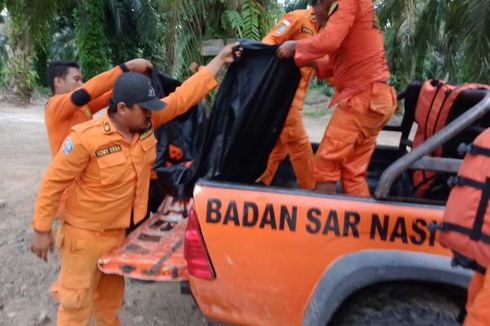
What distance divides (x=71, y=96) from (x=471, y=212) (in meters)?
2.33

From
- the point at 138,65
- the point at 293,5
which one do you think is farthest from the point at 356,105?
the point at 293,5

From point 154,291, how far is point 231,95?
1.80 m

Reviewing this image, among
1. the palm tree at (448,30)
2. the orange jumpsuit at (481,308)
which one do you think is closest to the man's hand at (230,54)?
the orange jumpsuit at (481,308)

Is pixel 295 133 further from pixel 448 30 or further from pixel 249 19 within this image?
pixel 448 30

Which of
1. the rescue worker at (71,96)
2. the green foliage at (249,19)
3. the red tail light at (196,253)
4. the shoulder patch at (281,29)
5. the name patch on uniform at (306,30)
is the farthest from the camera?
the green foliage at (249,19)

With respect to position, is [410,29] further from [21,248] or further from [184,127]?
[21,248]

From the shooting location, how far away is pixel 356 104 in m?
2.79

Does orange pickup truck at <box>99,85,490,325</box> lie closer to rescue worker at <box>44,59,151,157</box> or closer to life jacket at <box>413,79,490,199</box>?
life jacket at <box>413,79,490,199</box>

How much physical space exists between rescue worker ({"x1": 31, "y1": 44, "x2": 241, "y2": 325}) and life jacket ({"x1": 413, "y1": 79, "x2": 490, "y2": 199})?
1.26m

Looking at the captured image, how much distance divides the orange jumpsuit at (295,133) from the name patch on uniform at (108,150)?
126 centimetres

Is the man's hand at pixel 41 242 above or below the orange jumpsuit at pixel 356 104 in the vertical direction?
below

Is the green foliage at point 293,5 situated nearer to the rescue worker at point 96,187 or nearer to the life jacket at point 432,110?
the life jacket at point 432,110

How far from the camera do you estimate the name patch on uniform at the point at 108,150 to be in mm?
2383

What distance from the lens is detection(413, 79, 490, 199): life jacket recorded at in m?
2.70
